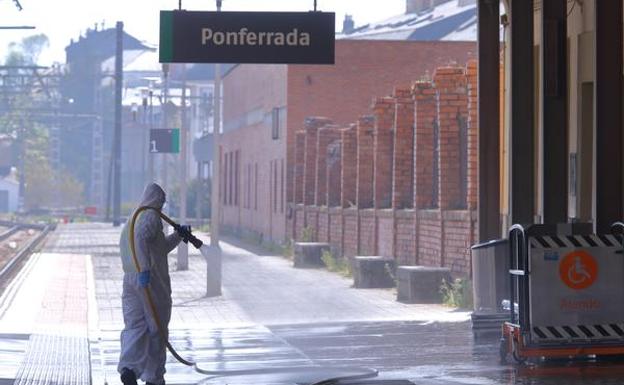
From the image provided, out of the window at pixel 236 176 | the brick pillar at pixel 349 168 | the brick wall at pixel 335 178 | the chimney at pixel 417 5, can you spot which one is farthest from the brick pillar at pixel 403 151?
the chimney at pixel 417 5

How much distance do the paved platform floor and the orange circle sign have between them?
2649mm

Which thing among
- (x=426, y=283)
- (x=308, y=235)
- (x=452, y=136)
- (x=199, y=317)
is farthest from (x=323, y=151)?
(x=199, y=317)

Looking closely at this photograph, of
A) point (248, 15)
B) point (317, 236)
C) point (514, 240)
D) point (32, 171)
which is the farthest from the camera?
point (32, 171)

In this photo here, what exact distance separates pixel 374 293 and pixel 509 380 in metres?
15.8

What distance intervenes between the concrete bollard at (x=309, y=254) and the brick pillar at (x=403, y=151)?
758 centimetres

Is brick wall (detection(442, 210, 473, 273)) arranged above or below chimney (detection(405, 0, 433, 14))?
below

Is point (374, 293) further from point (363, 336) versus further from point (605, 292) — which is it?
point (605, 292)

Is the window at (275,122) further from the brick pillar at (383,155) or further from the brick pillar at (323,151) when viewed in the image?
the brick pillar at (383,155)

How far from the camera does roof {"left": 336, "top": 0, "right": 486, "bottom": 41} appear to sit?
60.9 meters

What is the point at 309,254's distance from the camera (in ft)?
133

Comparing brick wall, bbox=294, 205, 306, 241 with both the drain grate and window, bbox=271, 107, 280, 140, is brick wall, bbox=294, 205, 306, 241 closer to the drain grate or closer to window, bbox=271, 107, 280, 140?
window, bbox=271, 107, 280, 140

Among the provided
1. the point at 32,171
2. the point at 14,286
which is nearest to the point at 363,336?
the point at 14,286

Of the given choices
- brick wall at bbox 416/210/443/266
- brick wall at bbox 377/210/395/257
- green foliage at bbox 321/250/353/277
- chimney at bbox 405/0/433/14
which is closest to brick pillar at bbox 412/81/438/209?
brick wall at bbox 416/210/443/266

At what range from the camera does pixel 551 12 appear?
1627cm
